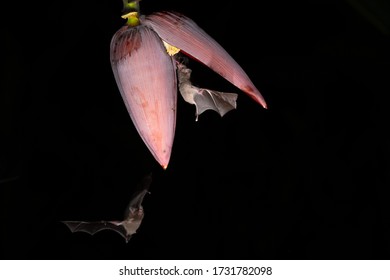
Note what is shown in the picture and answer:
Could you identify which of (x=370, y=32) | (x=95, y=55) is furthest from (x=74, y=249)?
(x=370, y=32)

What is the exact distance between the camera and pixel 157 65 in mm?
950

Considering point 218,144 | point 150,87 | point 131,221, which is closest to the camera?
point 150,87

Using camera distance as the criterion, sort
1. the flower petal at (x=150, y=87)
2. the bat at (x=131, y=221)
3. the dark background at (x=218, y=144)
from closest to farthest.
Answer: the flower petal at (x=150, y=87), the bat at (x=131, y=221), the dark background at (x=218, y=144)

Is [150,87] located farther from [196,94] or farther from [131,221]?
[131,221]

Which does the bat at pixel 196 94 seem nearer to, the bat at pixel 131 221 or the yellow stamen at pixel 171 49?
the yellow stamen at pixel 171 49

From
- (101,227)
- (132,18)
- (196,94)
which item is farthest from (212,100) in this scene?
(101,227)

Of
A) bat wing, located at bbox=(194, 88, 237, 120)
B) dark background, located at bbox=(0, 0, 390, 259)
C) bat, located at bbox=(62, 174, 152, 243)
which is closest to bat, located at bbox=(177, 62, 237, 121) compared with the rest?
bat wing, located at bbox=(194, 88, 237, 120)

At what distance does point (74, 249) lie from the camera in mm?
1644

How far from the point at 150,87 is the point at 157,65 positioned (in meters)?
0.03

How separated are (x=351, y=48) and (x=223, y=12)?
350mm

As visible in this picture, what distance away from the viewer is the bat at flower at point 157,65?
0.94 m

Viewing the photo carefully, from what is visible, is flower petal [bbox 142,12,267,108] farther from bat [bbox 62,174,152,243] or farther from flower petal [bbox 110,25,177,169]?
bat [bbox 62,174,152,243]

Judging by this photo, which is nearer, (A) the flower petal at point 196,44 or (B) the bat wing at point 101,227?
(A) the flower petal at point 196,44

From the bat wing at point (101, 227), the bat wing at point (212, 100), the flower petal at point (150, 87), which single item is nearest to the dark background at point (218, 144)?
the bat wing at point (101, 227)
